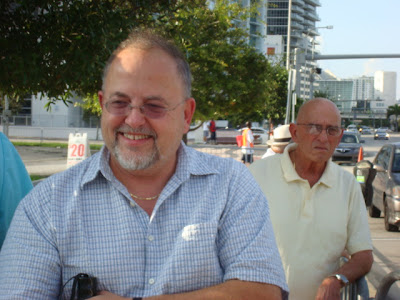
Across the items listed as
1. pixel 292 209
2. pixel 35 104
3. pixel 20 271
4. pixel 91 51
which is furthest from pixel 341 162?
pixel 35 104

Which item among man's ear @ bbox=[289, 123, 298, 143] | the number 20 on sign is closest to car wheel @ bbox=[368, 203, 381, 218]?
the number 20 on sign

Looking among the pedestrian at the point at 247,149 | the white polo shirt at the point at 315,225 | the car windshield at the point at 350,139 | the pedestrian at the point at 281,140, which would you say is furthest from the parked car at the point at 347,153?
the white polo shirt at the point at 315,225

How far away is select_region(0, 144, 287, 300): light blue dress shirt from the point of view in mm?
1905

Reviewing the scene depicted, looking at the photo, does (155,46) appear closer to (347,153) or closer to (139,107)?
(139,107)

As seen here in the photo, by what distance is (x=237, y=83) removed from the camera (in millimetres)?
17953

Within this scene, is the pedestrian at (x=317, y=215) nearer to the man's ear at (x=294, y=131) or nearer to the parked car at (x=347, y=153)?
Answer: the man's ear at (x=294, y=131)

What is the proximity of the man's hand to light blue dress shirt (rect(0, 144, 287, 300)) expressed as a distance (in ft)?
3.21

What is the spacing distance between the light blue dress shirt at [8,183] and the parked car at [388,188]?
8.73 meters

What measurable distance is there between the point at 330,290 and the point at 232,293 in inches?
45.9

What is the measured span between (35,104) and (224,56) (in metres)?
36.9

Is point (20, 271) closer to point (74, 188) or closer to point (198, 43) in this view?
point (74, 188)

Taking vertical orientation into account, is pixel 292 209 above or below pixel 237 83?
below

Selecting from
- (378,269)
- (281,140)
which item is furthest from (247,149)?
(281,140)

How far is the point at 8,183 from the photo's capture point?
228cm
